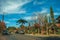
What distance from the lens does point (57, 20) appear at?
10.5 metres

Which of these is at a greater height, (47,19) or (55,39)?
(47,19)

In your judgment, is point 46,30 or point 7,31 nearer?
point 7,31

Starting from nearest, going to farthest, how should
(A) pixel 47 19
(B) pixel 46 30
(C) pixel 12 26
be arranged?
(C) pixel 12 26
(A) pixel 47 19
(B) pixel 46 30

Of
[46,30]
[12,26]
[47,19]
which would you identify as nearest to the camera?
[12,26]

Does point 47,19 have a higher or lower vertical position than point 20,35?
higher

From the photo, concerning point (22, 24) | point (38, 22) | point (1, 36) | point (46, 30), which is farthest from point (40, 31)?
point (1, 36)

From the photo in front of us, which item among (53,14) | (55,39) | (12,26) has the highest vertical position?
(53,14)

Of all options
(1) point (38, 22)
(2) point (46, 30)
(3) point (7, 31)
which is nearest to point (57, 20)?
(1) point (38, 22)

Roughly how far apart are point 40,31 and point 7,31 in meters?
3.46

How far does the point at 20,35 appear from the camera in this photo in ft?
34.3

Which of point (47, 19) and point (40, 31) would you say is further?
point (40, 31)

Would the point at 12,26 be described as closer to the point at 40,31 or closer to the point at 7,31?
the point at 7,31

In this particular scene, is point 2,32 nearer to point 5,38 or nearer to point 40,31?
point 5,38

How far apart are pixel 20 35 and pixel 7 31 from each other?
3.16 feet
